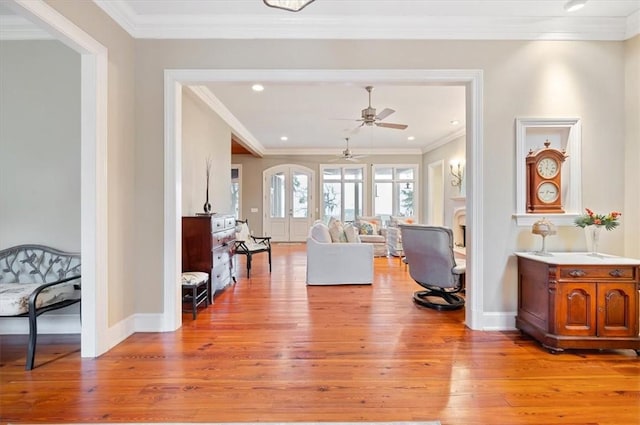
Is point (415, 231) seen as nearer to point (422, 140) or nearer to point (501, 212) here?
point (501, 212)

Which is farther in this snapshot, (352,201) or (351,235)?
(352,201)

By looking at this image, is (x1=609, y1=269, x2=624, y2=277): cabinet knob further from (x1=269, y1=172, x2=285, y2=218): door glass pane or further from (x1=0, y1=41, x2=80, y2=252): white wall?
(x1=269, y1=172, x2=285, y2=218): door glass pane

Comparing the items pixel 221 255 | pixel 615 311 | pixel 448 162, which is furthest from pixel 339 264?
pixel 448 162

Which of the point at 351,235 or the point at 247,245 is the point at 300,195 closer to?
the point at 247,245

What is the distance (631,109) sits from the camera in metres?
2.92

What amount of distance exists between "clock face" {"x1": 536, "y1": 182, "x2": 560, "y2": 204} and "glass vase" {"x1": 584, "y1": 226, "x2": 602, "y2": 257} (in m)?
0.41

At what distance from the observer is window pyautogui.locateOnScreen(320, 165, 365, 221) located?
396 inches

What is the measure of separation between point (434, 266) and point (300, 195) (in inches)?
268

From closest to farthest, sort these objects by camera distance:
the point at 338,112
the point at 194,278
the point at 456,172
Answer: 1. the point at 194,278
2. the point at 338,112
3. the point at 456,172

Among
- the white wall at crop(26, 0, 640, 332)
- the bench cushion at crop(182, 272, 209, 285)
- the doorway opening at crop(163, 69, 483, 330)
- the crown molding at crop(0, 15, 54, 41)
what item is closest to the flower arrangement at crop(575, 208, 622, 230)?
the white wall at crop(26, 0, 640, 332)

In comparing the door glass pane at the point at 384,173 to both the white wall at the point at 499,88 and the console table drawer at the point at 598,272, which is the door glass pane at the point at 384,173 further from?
the console table drawer at the point at 598,272

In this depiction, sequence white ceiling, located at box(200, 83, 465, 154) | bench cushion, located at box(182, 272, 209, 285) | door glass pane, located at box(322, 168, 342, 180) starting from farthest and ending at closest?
door glass pane, located at box(322, 168, 342, 180)
white ceiling, located at box(200, 83, 465, 154)
bench cushion, located at box(182, 272, 209, 285)

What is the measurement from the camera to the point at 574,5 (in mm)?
2598

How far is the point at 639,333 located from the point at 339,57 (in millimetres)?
3375
